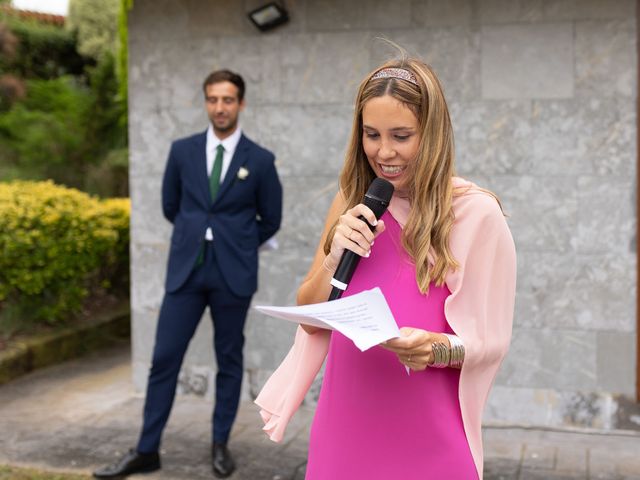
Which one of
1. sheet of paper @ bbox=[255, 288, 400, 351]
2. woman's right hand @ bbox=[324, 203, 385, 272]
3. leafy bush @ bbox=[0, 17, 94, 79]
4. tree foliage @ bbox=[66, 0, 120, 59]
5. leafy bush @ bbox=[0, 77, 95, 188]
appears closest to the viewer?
sheet of paper @ bbox=[255, 288, 400, 351]

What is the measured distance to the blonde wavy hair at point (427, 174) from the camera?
2.08 meters

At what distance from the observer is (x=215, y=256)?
15.7 ft

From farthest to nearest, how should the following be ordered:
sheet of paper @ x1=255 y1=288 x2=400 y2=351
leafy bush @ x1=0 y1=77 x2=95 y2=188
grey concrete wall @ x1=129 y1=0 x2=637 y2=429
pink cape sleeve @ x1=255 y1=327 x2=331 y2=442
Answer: leafy bush @ x1=0 y1=77 x2=95 y2=188 → grey concrete wall @ x1=129 y1=0 x2=637 y2=429 → pink cape sleeve @ x1=255 y1=327 x2=331 y2=442 → sheet of paper @ x1=255 y1=288 x2=400 y2=351

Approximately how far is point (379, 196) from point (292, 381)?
0.56 metres

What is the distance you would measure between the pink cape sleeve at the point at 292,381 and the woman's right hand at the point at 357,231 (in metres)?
0.35

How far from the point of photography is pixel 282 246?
5953 mm

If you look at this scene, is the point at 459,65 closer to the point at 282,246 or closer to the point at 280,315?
the point at 282,246

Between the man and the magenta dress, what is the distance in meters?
2.70

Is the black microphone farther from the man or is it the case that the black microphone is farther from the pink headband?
the man

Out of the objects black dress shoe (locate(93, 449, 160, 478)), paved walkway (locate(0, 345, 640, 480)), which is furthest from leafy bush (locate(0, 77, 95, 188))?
black dress shoe (locate(93, 449, 160, 478))

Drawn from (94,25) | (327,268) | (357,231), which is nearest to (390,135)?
(357,231)

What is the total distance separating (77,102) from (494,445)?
9143mm

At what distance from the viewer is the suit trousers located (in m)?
4.78

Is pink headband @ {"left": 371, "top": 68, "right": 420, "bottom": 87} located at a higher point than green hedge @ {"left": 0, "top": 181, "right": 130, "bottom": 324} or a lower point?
higher
